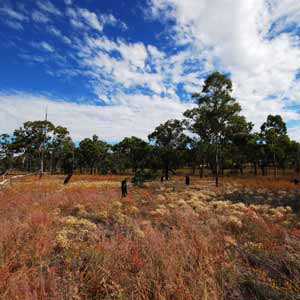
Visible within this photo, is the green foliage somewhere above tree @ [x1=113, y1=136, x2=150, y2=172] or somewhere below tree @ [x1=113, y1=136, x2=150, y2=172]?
below

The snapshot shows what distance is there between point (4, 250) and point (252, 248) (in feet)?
16.2

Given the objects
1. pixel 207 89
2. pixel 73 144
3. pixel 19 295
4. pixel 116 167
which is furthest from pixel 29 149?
pixel 19 295

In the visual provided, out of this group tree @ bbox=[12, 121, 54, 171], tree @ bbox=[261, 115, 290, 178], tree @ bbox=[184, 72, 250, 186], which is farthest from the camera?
tree @ bbox=[12, 121, 54, 171]

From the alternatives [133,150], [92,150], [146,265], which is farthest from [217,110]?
[92,150]

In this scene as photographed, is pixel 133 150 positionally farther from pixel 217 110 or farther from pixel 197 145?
pixel 217 110

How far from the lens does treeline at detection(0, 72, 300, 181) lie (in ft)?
58.5

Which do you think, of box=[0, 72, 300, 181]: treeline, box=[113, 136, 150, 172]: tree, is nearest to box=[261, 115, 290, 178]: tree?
box=[0, 72, 300, 181]: treeline

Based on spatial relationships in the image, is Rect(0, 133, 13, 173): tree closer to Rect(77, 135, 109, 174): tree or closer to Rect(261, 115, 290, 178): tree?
Rect(77, 135, 109, 174): tree

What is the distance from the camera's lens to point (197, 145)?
3400cm

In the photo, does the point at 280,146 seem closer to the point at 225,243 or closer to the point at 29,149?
the point at 225,243

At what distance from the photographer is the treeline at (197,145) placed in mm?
17844

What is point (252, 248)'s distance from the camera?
418 centimetres

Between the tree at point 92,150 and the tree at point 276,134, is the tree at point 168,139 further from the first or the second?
the tree at point 92,150

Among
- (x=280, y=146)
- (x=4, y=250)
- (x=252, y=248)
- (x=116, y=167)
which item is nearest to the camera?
(x=4, y=250)
